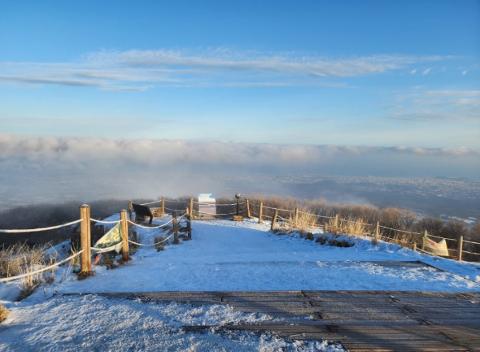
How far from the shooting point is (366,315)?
16.7 feet

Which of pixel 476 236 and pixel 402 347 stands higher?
pixel 402 347

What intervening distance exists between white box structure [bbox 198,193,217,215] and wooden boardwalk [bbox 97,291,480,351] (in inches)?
700

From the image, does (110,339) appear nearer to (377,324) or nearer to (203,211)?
(377,324)

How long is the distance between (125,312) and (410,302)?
380 centimetres

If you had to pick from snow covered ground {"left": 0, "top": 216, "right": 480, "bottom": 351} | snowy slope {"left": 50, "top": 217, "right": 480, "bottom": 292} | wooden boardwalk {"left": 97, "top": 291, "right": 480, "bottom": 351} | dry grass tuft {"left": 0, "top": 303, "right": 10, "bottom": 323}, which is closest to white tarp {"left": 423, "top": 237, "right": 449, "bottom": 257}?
snow covered ground {"left": 0, "top": 216, "right": 480, "bottom": 351}

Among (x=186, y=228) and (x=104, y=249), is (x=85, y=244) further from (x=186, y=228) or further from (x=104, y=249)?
(x=186, y=228)

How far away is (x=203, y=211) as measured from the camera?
23625mm

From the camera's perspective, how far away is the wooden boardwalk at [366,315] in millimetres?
4367

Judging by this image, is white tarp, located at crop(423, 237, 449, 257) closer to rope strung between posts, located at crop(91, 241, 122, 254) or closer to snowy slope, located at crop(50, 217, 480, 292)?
snowy slope, located at crop(50, 217, 480, 292)

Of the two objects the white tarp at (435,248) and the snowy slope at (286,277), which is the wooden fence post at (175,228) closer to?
the snowy slope at (286,277)

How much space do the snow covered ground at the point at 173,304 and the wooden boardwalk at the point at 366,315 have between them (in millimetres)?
270

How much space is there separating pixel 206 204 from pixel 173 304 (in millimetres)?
18488

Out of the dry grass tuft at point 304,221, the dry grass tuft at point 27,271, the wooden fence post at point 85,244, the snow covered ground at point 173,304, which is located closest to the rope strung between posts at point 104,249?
the snow covered ground at point 173,304

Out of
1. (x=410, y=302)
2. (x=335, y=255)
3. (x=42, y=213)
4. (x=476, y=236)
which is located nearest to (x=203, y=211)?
(x=335, y=255)
